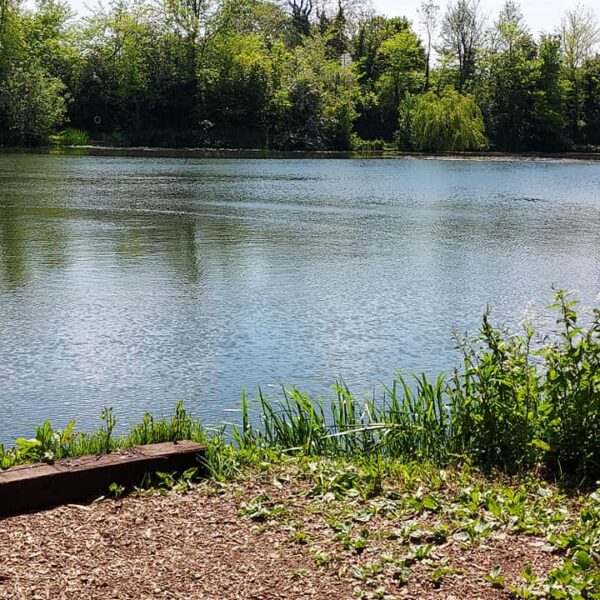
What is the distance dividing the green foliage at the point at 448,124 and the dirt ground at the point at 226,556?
41.5 meters

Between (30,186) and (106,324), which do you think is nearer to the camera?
(106,324)

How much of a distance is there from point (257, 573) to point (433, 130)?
42.4 meters

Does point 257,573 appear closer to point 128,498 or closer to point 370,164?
point 128,498

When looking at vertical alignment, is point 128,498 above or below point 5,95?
below

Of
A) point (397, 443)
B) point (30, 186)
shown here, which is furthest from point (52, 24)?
point (397, 443)

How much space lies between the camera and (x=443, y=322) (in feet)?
25.0

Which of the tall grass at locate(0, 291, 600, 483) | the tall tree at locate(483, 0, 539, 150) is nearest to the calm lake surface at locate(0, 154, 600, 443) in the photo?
the tall grass at locate(0, 291, 600, 483)

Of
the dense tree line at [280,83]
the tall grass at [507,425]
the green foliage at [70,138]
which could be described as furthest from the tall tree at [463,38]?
the tall grass at [507,425]

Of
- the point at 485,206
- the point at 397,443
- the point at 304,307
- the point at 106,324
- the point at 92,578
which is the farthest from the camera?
the point at 485,206

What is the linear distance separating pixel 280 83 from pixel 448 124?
10.4 meters

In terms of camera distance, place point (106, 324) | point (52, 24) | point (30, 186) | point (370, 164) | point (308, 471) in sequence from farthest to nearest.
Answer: point (52, 24) < point (370, 164) < point (30, 186) < point (106, 324) < point (308, 471)

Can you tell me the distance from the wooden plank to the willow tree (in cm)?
4116

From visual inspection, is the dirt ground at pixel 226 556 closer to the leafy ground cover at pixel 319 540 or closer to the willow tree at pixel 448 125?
the leafy ground cover at pixel 319 540

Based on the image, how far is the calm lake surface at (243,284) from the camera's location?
5.83 metres
